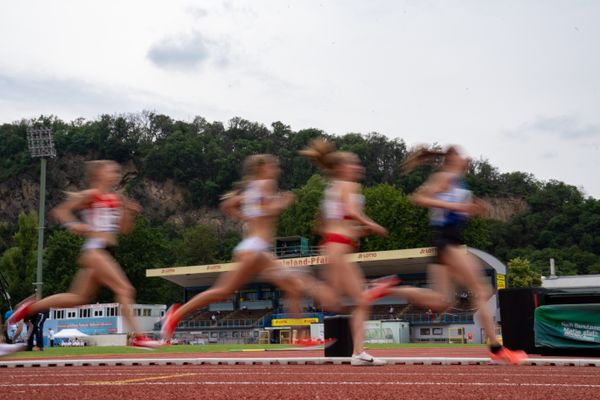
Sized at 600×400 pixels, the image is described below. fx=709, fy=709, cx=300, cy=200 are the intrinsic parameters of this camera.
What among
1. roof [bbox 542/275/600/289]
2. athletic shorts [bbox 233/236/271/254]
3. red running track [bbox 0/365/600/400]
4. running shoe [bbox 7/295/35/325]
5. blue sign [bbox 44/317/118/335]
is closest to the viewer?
red running track [bbox 0/365/600/400]

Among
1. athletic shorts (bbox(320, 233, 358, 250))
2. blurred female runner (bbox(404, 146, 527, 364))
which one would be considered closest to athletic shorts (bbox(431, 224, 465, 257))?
blurred female runner (bbox(404, 146, 527, 364))

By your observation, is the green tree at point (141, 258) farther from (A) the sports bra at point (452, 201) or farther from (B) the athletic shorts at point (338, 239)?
(A) the sports bra at point (452, 201)

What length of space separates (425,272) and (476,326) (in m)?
12.0

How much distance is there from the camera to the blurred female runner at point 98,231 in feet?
25.1

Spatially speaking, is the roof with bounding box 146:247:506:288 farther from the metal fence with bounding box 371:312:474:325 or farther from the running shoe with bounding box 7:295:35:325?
the running shoe with bounding box 7:295:35:325

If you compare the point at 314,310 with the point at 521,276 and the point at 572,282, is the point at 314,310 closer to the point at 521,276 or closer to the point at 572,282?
the point at 521,276

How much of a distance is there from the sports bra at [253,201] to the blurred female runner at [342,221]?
842 millimetres

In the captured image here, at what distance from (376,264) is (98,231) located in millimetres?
52292

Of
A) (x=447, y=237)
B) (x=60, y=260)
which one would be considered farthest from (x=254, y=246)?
(x=60, y=260)

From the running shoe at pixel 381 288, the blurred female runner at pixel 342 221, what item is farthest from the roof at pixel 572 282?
the blurred female runner at pixel 342 221

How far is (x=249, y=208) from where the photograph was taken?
6961 millimetres

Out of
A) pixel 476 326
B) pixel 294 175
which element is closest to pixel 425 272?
pixel 476 326

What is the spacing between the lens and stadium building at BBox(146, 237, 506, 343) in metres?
47.6

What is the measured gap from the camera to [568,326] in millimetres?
15367
